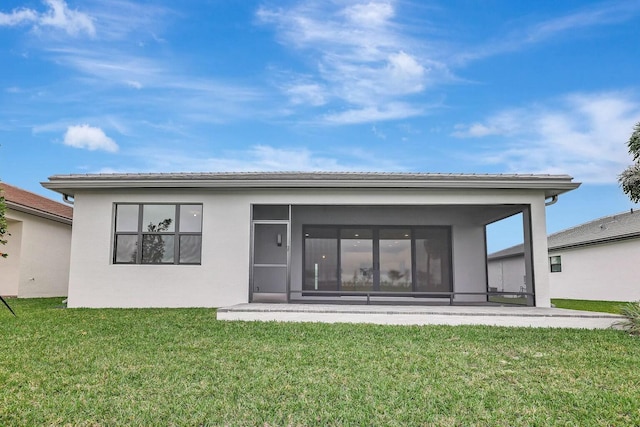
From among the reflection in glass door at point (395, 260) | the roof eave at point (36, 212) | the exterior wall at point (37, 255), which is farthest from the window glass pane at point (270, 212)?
the exterior wall at point (37, 255)

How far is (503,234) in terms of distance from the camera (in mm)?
13500

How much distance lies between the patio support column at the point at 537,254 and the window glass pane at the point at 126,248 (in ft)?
29.2

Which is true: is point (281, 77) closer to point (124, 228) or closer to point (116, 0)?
point (116, 0)

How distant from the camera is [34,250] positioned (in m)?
14.4

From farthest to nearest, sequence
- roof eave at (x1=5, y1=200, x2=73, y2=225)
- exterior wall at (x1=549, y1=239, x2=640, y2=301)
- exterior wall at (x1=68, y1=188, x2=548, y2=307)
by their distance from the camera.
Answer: exterior wall at (x1=549, y1=239, x2=640, y2=301) < roof eave at (x1=5, y1=200, x2=73, y2=225) < exterior wall at (x1=68, y1=188, x2=548, y2=307)

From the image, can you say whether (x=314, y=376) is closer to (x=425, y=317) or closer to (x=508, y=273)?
(x=425, y=317)

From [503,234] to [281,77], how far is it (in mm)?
9271

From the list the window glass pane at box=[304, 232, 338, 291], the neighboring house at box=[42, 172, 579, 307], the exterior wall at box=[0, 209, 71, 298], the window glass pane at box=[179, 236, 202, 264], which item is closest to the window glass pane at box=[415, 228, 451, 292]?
the neighboring house at box=[42, 172, 579, 307]

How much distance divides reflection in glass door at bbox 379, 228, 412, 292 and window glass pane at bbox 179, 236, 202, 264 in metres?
5.12

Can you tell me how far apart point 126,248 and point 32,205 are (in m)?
6.87

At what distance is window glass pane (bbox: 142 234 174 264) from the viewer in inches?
399

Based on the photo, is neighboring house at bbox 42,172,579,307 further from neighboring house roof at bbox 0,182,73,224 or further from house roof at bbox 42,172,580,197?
neighboring house roof at bbox 0,182,73,224

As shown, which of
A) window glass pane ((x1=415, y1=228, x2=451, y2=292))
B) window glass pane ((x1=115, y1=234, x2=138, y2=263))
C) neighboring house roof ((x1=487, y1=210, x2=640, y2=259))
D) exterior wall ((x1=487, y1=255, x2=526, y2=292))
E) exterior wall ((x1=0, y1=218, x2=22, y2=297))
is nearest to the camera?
window glass pane ((x1=115, y1=234, x2=138, y2=263))

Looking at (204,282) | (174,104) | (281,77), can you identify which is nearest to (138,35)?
(174,104)
